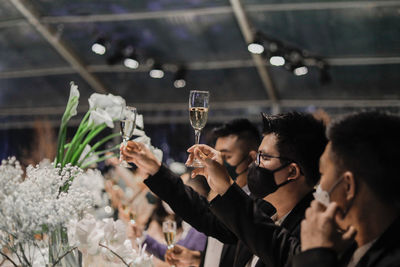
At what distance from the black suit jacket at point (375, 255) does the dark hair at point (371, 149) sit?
81 millimetres

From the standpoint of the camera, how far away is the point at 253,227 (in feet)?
5.49

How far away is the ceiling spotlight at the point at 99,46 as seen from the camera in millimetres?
7414

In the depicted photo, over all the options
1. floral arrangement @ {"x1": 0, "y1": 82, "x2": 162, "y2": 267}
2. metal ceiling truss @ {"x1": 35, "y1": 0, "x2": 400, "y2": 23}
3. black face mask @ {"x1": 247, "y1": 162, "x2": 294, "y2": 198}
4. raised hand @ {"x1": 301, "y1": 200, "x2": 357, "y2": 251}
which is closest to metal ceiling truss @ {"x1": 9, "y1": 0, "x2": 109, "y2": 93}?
metal ceiling truss @ {"x1": 35, "y1": 0, "x2": 400, "y2": 23}

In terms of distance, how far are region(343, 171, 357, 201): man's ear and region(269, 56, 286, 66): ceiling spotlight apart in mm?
5835

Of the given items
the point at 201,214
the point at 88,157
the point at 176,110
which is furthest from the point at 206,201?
the point at 176,110

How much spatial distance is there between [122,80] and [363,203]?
7533mm

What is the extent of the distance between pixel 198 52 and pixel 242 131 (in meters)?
5.22

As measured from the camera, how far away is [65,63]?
26.9 feet

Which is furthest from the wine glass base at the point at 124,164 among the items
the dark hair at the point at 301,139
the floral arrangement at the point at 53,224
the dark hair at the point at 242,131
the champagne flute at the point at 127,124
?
the dark hair at the point at 242,131

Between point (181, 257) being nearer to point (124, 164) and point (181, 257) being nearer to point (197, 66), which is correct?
point (124, 164)

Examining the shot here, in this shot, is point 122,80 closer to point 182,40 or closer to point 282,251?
point 182,40

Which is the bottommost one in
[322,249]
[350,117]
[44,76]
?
[322,249]

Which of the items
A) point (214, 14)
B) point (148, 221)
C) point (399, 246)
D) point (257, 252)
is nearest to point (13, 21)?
point (214, 14)

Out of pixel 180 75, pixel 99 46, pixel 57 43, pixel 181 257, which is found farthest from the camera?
pixel 180 75
